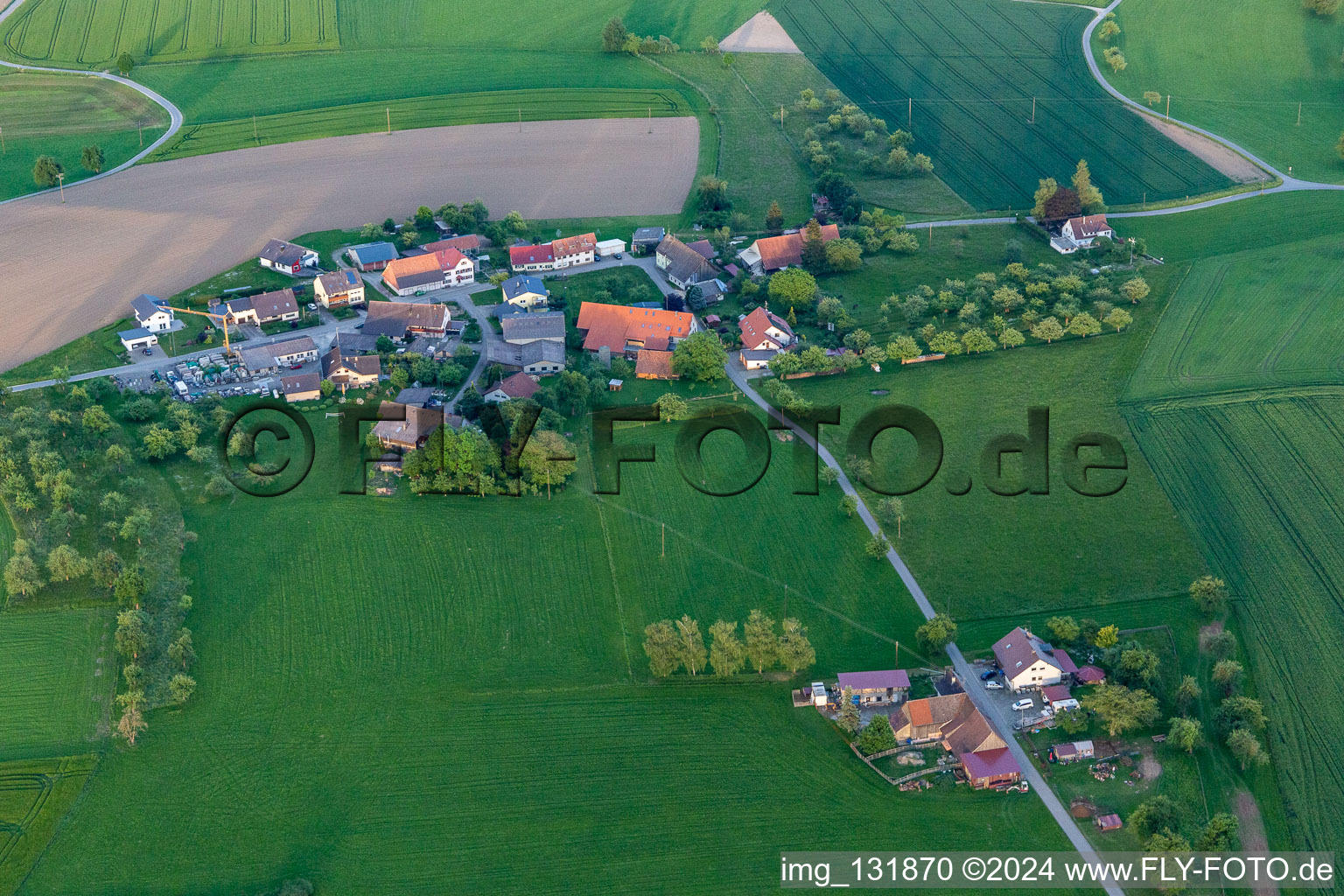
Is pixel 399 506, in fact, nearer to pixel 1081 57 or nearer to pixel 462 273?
pixel 462 273

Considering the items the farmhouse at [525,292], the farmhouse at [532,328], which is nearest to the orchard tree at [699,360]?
the farmhouse at [532,328]

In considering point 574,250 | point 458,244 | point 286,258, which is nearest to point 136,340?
point 286,258

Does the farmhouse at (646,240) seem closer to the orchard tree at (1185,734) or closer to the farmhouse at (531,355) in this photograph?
the farmhouse at (531,355)

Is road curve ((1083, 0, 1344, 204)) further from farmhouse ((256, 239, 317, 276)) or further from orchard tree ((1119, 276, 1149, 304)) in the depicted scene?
farmhouse ((256, 239, 317, 276))

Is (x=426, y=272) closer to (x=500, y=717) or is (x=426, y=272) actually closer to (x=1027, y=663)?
(x=500, y=717)

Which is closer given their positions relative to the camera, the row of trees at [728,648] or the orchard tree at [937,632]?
the row of trees at [728,648]

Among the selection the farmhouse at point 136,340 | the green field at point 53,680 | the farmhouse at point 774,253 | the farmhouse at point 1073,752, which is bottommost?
the green field at point 53,680
